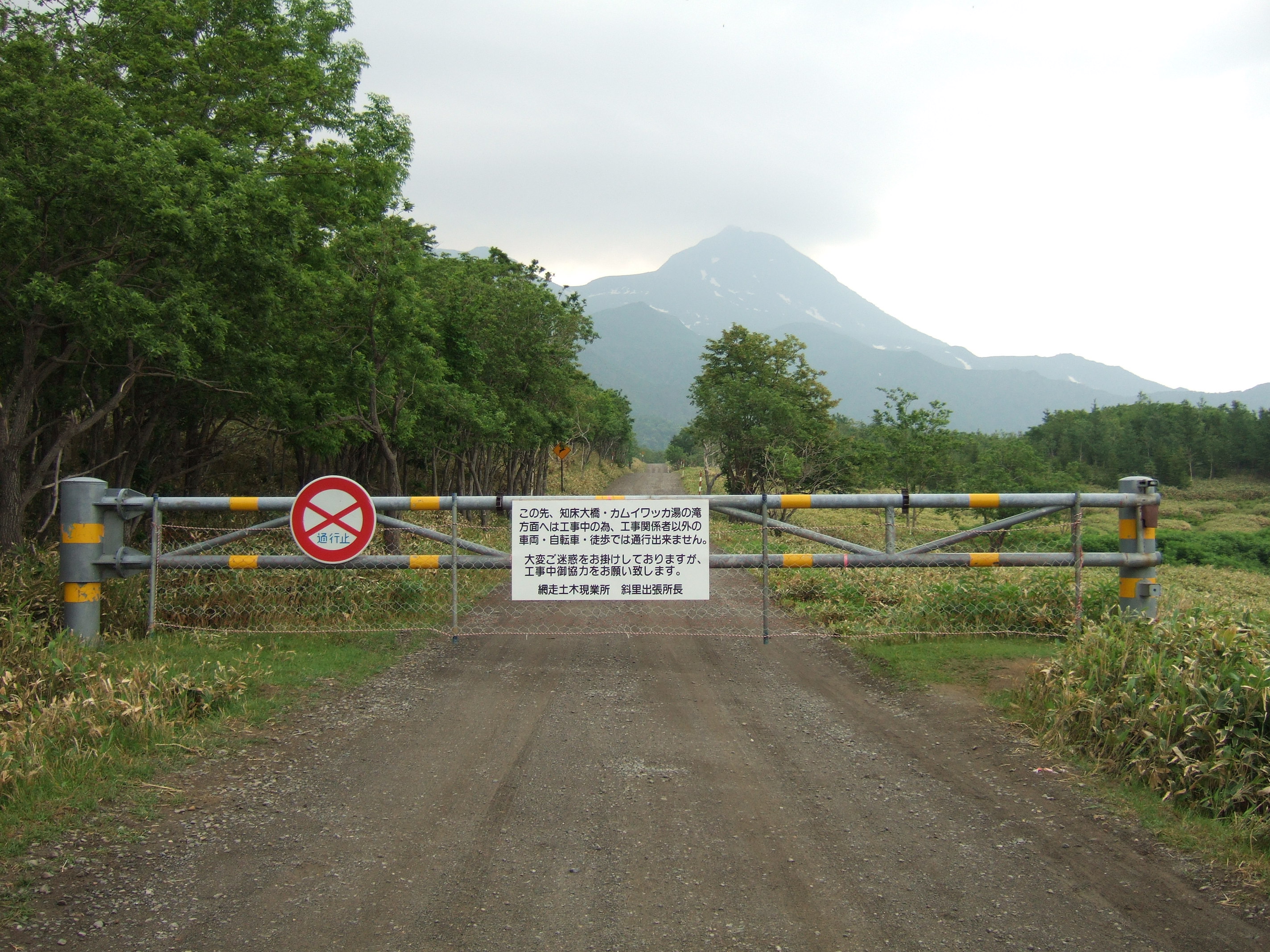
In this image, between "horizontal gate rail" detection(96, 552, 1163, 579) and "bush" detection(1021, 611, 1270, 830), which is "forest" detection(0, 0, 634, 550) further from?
"bush" detection(1021, 611, 1270, 830)

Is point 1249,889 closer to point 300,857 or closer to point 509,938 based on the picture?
point 509,938

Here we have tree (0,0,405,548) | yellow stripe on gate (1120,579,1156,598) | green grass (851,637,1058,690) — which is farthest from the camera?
tree (0,0,405,548)

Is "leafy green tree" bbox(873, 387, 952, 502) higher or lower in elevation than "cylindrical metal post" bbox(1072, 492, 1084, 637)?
higher

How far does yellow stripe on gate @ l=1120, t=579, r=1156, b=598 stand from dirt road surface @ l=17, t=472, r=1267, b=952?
2.27 metres

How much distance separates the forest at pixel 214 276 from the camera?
10523mm

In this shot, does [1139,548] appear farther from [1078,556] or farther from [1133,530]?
[1078,556]

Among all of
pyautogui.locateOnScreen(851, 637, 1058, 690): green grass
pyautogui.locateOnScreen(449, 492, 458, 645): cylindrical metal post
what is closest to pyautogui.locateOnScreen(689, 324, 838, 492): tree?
pyautogui.locateOnScreen(851, 637, 1058, 690): green grass

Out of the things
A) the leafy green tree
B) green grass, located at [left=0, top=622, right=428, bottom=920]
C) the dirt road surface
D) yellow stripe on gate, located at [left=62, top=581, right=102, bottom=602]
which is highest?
the leafy green tree

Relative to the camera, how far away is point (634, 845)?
413 cm

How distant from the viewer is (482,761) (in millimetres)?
5250

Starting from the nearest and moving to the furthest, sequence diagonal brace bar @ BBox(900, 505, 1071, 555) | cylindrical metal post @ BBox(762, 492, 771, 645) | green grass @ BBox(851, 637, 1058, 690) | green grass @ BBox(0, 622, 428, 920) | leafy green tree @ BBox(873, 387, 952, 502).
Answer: green grass @ BBox(0, 622, 428, 920), cylindrical metal post @ BBox(762, 492, 771, 645), diagonal brace bar @ BBox(900, 505, 1071, 555), green grass @ BBox(851, 637, 1058, 690), leafy green tree @ BBox(873, 387, 952, 502)

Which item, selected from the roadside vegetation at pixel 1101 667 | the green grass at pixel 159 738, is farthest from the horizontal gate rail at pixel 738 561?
the green grass at pixel 159 738

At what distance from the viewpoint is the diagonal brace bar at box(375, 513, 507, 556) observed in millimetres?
7113

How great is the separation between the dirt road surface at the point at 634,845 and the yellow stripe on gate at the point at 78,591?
2745 mm
